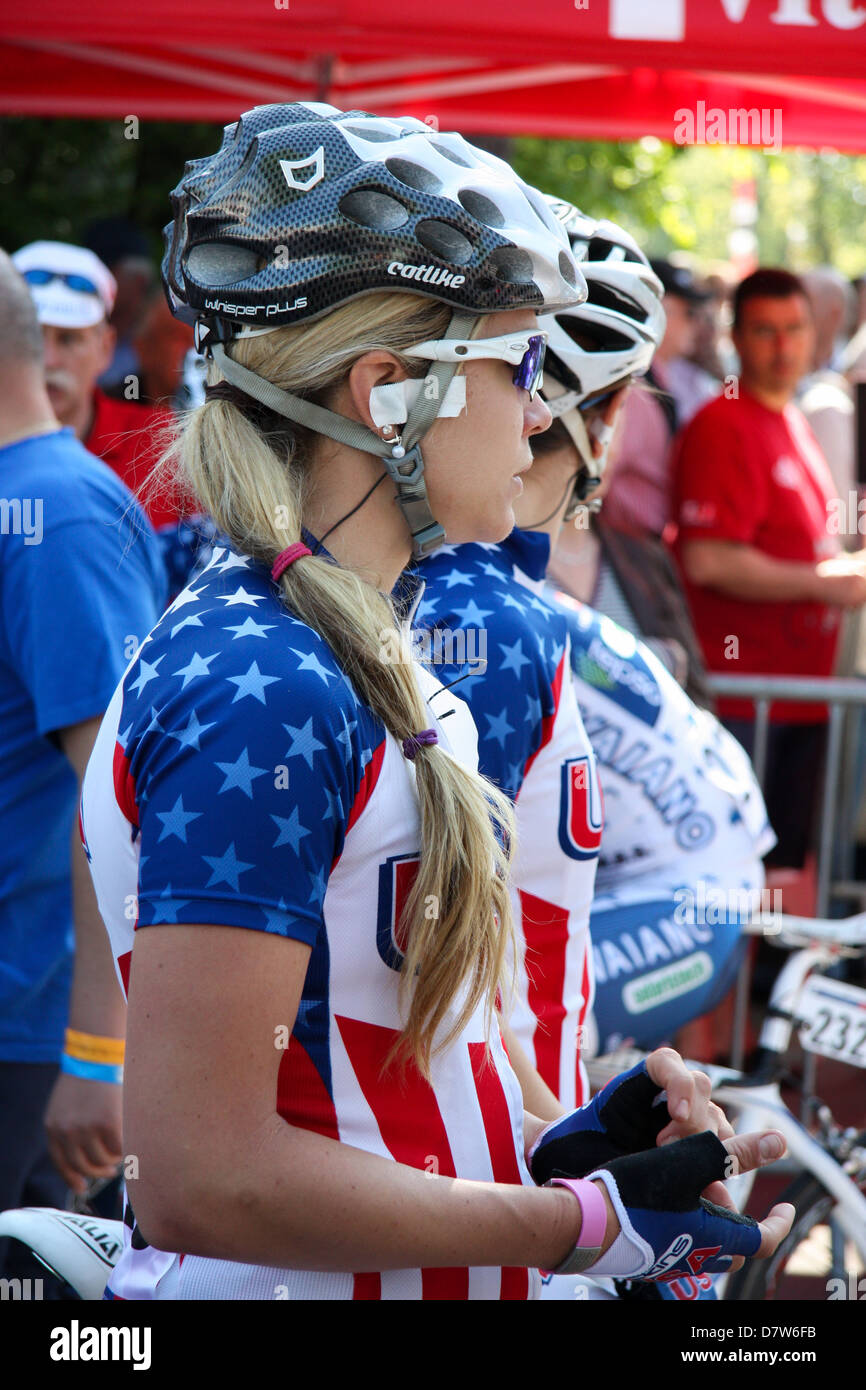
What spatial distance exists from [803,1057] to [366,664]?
10.3 ft

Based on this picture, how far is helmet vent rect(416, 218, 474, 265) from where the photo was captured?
1.53m

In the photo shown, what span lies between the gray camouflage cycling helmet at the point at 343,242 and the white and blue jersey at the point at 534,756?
1.19ft

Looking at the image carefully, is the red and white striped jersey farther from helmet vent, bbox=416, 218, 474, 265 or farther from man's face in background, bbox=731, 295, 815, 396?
man's face in background, bbox=731, 295, 815, 396

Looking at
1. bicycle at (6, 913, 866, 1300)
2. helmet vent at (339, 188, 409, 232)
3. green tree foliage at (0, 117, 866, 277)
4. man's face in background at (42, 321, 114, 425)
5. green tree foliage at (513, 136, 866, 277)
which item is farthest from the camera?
green tree foliage at (513, 136, 866, 277)

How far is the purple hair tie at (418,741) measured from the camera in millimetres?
1431

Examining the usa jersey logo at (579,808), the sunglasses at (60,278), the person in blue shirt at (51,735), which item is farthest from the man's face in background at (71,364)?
the usa jersey logo at (579,808)

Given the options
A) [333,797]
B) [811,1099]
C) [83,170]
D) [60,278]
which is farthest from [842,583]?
[83,170]

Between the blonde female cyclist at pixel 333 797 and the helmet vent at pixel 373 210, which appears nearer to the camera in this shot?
the blonde female cyclist at pixel 333 797

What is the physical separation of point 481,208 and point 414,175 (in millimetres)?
94

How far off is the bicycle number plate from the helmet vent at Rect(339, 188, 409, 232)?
263cm

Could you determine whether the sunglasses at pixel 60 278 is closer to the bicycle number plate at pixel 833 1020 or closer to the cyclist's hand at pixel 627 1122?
the bicycle number plate at pixel 833 1020

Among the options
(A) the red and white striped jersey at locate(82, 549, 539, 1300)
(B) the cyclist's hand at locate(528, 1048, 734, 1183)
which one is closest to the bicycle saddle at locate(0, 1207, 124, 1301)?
(A) the red and white striped jersey at locate(82, 549, 539, 1300)
